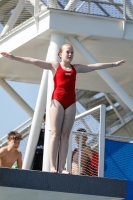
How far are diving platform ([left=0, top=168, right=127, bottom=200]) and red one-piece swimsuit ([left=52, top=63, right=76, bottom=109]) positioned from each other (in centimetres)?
140

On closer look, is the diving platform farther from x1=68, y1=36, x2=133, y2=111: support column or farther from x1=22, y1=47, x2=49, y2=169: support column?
x1=68, y1=36, x2=133, y2=111: support column

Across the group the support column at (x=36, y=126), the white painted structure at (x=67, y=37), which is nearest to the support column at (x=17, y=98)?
the white painted structure at (x=67, y=37)

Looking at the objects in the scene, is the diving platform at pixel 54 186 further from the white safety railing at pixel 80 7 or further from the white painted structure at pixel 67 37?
the white safety railing at pixel 80 7

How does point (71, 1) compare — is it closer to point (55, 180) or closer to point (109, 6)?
point (109, 6)

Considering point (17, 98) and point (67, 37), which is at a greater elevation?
point (17, 98)

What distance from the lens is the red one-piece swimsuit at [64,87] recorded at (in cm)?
1384

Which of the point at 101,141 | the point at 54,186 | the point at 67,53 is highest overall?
the point at 67,53

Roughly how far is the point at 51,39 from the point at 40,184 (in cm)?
825

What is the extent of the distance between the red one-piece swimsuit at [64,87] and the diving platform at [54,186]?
1.40 metres

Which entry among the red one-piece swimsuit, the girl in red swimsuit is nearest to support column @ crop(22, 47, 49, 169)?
the girl in red swimsuit

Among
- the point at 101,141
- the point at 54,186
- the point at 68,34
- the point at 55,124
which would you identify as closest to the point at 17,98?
the point at 68,34

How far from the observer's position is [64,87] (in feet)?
45.6

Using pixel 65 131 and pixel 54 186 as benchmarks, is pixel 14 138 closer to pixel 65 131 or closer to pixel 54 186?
pixel 65 131

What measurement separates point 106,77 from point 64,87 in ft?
23.1
